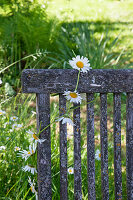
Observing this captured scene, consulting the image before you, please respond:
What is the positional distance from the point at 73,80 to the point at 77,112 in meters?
0.15

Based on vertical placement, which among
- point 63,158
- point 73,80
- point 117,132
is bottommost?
point 63,158

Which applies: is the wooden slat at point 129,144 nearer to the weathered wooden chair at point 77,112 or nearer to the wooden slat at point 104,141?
the weathered wooden chair at point 77,112

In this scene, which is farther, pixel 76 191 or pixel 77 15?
pixel 77 15

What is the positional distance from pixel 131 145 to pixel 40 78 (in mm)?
542

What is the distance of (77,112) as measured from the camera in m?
1.26

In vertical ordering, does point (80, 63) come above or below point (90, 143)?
above

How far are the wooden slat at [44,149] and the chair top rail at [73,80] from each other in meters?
0.05

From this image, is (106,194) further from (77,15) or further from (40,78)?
(77,15)

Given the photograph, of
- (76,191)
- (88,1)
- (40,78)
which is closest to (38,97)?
(40,78)

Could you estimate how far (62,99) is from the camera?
1.24 meters

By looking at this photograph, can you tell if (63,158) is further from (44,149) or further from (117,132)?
(117,132)

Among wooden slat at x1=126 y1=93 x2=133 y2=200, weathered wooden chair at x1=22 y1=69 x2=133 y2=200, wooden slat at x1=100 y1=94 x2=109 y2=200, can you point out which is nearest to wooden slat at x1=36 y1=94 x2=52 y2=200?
weathered wooden chair at x1=22 y1=69 x2=133 y2=200

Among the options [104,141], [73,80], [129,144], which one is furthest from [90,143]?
[73,80]

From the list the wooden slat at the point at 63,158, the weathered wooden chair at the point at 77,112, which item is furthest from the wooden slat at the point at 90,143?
the wooden slat at the point at 63,158
